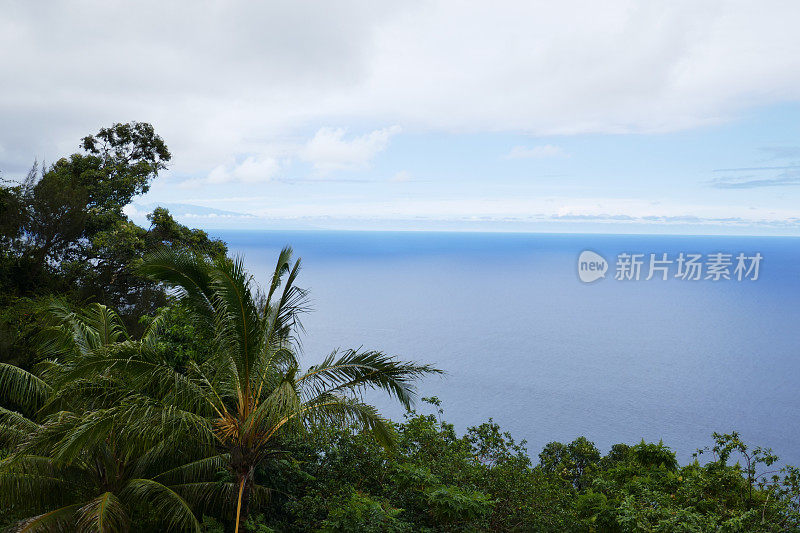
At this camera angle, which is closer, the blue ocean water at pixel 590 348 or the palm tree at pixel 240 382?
the palm tree at pixel 240 382

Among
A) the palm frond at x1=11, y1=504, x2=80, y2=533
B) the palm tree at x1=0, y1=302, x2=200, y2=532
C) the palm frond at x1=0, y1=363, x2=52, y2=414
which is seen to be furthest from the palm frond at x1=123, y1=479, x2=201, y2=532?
the palm frond at x1=0, y1=363, x2=52, y2=414

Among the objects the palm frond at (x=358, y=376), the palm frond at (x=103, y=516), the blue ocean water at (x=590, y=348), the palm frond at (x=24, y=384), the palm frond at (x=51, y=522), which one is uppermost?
the palm frond at (x=358, y=376)

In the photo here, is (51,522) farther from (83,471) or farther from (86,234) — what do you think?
(86,234)

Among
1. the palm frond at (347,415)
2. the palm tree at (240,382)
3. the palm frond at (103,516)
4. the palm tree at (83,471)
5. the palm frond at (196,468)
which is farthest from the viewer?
the palm frond at (196,468)

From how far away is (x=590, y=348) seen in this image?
71562 mm

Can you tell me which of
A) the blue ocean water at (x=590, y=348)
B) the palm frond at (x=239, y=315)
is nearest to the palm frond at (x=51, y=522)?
the palm frond at (x=239, y=315)

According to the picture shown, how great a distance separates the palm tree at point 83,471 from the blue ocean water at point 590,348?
35.3ft

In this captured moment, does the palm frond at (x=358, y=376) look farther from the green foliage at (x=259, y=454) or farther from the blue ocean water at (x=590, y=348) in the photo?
the blue ocean water at (x=590, y=348)

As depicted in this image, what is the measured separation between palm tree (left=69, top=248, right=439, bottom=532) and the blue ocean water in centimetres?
1078

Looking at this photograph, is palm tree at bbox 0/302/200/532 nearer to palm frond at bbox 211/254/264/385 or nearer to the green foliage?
the green foliage

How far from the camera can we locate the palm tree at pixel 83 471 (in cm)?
586

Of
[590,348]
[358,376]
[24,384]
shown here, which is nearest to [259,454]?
[358,376]

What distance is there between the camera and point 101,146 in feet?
66.3

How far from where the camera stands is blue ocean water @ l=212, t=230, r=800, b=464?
166 ft
